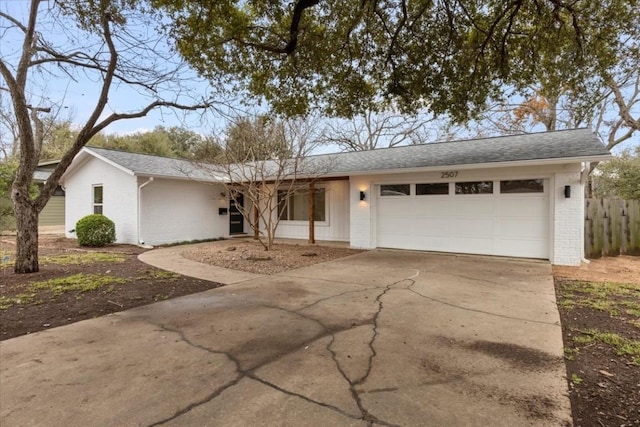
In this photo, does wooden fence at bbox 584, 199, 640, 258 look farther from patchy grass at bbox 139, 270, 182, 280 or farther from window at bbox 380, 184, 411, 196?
patchy grass at bbox 139, 270, 182, 280

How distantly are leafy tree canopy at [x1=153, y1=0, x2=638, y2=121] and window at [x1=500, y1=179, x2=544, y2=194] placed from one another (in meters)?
2.37

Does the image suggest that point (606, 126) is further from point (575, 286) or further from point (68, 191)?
point (68, 191)

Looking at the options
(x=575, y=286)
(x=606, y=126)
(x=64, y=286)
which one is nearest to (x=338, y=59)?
(x=575, y=286)

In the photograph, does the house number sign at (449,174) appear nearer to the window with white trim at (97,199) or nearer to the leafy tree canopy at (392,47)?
the leafy tree canopy at (392,47)

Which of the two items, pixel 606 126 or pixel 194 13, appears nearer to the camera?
pixel 194 13

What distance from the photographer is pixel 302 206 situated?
14430mm

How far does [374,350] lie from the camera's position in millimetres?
3641

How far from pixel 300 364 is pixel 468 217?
789 centimetres

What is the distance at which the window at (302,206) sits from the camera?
13828 mm

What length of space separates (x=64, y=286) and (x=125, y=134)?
2978cm

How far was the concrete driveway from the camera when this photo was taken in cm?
257

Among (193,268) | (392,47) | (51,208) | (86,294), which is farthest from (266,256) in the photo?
(51,208)

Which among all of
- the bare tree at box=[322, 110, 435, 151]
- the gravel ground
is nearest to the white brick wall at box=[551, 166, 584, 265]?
the gravel ground

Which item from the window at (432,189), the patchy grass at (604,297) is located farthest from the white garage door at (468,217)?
the patchy grass at (604,297)
